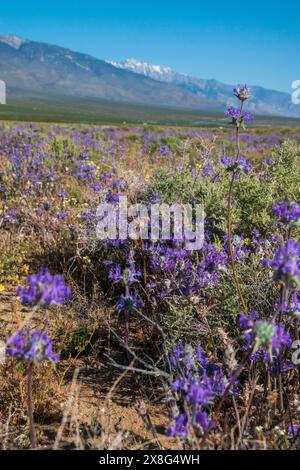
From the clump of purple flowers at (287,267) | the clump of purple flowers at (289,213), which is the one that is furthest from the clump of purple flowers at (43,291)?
the clump of purple flowers at (289,213)

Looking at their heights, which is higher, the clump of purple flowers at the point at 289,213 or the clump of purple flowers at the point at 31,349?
the clump of purple flowers at the point at 289,213

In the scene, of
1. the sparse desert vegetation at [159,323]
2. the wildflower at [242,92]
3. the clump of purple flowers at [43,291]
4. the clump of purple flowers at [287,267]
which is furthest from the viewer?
the wildflower at [242,92]

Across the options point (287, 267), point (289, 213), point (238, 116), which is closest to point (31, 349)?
point (287, 267)

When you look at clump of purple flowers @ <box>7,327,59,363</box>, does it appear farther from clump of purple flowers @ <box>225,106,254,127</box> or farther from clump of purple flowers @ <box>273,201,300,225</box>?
clump of purple flowers @ <box>225,106,254,127</box>

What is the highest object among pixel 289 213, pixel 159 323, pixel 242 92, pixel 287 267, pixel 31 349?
pixel 242 92

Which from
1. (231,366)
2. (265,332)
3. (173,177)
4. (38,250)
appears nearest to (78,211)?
(38,250)

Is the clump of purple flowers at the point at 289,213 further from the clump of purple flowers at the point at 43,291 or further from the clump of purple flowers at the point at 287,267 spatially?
the clump of purple flowers at the point at 43,291

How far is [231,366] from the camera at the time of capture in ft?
6.89

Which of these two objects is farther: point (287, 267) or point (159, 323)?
point (159, 323)

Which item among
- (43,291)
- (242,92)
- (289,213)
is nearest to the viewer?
(43,291)

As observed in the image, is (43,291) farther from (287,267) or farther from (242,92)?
(242,92)

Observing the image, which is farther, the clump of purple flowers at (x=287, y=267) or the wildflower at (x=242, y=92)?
the wildflower at (x=242, y=92)
